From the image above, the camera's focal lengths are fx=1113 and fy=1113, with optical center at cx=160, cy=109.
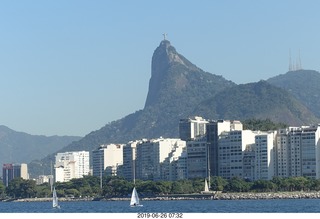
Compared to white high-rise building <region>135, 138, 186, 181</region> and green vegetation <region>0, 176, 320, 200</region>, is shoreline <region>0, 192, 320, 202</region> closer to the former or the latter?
green vegetation <region>0, 176, 320, 200</region>

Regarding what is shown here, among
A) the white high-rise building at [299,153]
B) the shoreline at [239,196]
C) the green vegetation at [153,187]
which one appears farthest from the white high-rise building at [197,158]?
the shoreline at [239,196]

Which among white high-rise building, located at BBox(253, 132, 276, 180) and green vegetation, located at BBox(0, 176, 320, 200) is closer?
green vegetation, located at BBox(0, 176, 320, 200)

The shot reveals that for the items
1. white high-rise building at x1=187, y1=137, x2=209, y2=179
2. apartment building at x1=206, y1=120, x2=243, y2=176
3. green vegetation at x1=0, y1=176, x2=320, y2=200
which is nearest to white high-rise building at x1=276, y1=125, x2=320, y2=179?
apartment building at x1=206, y1=120, x2=243, y2=176

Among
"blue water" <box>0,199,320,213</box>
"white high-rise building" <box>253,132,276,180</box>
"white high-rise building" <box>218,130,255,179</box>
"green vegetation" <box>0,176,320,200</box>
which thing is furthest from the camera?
"white high-rise building" <box>218,130,255,179</box>

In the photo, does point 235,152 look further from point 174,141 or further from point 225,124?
point 174,141

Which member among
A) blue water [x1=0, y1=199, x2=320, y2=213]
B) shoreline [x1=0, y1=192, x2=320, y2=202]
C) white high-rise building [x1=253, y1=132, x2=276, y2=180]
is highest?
white high-rise building [x1=253, y1=132, x2=276, y2=180]

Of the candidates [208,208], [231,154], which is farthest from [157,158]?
[208,208]

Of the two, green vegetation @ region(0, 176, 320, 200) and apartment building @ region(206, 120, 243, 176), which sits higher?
apartment building @ region(206, 120, 243, 176)

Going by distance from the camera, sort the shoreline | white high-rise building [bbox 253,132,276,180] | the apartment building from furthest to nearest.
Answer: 1. the apartment building
2. white high-rise building [bbox 253,132,276,180]
3. the shoreline

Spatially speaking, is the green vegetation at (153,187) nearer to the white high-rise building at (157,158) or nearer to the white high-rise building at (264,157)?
the white high-rise building at (264,157)
